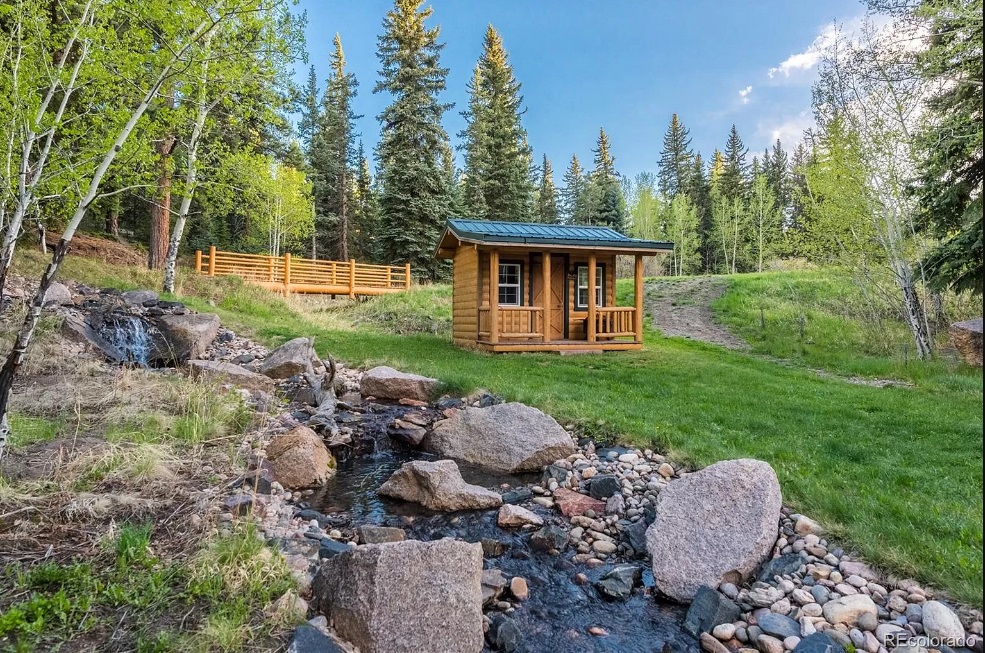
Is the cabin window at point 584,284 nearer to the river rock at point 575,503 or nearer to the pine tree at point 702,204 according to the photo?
the river rock at point 575,503

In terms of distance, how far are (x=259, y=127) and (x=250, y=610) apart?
954 inches

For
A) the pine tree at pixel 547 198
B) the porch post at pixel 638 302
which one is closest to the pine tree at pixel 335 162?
the pine tree at pixel 547 198

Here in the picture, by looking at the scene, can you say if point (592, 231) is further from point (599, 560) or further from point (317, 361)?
point (599, 560)

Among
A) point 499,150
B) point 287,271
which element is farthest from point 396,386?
point 499,150

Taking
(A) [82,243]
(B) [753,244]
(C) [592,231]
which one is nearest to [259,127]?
(A) [82,243]

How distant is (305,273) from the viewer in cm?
2064

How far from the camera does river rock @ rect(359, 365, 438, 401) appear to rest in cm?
761

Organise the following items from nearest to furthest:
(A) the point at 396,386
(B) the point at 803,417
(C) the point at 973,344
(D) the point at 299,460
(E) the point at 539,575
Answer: (C) the point at 973,344, (E) the point at 539,575, (D) the point at 299,460, (B) the point at 803,417, (A) the point at 396,386

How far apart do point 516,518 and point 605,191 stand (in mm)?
31413

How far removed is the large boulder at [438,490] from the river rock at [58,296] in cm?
782

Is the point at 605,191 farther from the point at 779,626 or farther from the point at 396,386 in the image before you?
the point at 779,626

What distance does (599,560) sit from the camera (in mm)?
3484

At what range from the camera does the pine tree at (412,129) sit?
74.4ft

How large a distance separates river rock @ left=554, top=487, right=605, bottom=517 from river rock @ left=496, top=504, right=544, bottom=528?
0.29m
